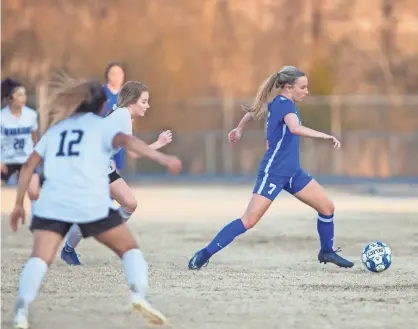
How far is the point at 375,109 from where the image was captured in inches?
1248

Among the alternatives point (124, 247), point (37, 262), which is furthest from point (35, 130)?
point (37, 262)

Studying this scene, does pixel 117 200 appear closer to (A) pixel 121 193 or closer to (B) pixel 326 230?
(A) pixel 121 193

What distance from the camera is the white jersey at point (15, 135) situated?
474 inches

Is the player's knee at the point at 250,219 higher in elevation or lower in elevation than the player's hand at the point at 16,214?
lower

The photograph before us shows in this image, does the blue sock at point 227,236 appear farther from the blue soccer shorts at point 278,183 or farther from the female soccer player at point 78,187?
the female soccer player at point 78,187

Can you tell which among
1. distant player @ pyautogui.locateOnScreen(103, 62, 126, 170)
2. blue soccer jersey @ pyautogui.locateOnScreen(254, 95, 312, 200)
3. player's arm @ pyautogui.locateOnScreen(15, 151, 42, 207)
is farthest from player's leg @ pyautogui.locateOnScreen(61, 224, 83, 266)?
player's arm @ pyautogui.locateOnScreen(15, 151, 42, 207)

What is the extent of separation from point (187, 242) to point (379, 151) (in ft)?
60.6

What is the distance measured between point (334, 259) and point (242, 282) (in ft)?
4.16

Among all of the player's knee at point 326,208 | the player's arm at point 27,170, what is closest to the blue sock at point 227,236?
the player's knee at point 326,208

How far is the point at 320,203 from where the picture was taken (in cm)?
981


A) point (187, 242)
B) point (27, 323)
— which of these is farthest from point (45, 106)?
point (187, 242)

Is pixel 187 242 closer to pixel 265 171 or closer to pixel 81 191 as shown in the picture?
pixel 265 171

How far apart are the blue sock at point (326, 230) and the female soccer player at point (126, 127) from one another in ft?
5.45

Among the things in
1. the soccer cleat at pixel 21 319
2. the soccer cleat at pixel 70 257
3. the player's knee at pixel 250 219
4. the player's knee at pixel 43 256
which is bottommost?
the soccer cleat at pixel 70 257
